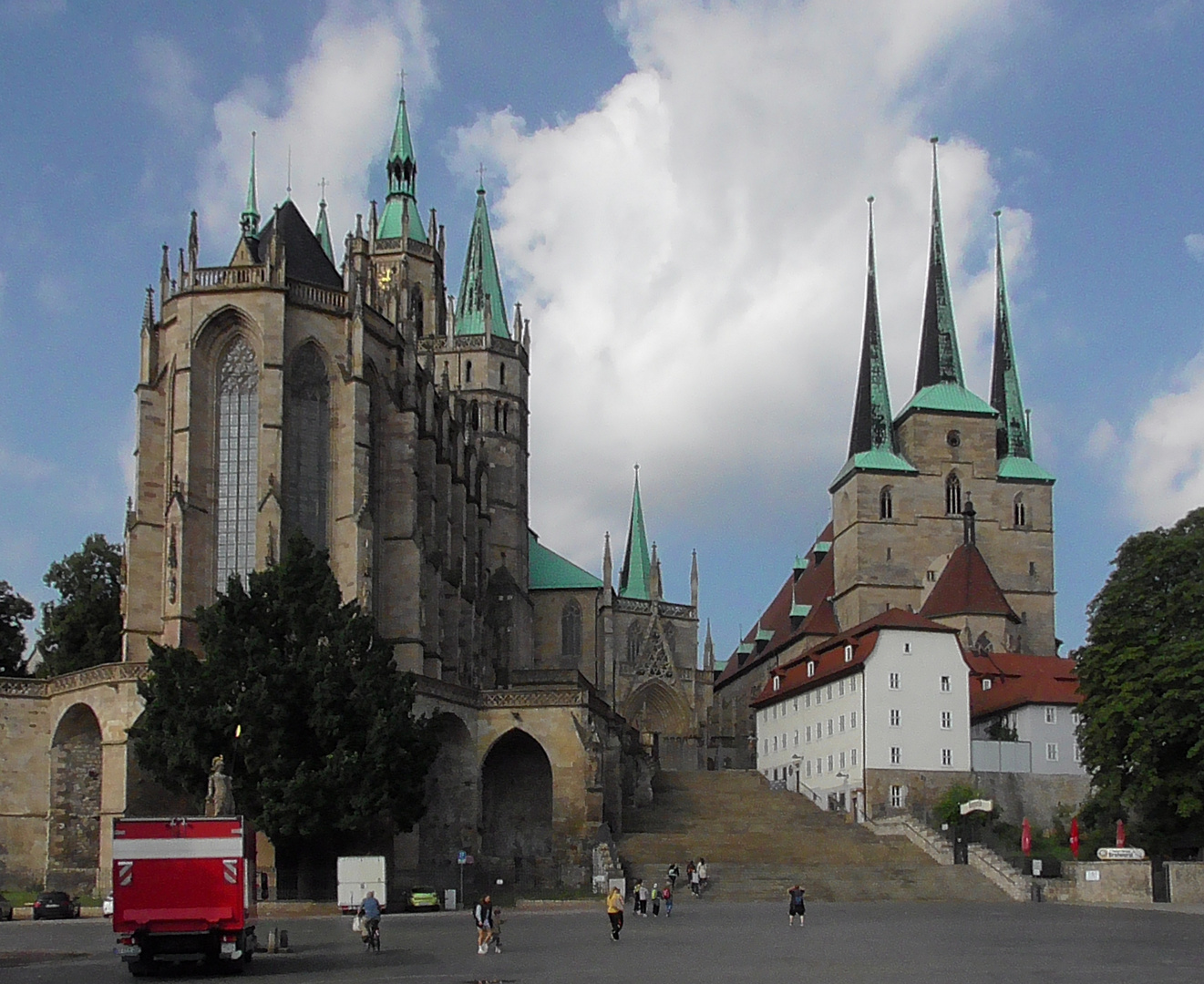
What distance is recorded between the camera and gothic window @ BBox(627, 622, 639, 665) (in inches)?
3819

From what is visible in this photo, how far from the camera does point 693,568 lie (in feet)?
336

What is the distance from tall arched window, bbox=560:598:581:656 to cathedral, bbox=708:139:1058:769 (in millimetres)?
14161

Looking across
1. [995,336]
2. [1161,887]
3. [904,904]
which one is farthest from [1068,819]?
[995,336]

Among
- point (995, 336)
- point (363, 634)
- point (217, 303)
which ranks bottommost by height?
point (363, 634)

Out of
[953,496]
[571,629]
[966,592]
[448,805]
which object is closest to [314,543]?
[448,805]

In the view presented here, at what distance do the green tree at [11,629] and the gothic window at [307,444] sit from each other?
15.1 m

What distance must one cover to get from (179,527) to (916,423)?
5280 centimetres

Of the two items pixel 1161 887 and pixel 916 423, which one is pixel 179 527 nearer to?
pixel 1161 887

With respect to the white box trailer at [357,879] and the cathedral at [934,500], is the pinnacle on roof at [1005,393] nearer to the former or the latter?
the cathedral at [934,500]

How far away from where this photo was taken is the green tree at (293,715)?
49.2m

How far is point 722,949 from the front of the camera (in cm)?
3053

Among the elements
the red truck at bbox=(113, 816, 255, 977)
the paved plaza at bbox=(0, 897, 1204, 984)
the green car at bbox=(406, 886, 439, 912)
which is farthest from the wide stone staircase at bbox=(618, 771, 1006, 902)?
the red truck at bbox=(113, 816, 255, 977)

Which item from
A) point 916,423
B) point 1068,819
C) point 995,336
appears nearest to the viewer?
point 1068,819

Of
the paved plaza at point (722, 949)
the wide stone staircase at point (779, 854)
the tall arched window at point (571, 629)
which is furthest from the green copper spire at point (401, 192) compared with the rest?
the paved plaza at point (722, 949)
